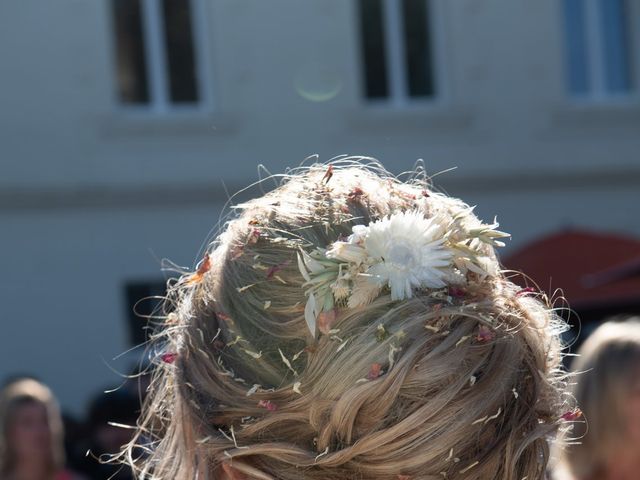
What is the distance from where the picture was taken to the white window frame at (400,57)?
10039 mm

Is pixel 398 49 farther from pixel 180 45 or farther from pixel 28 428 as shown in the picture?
pixel 28 428

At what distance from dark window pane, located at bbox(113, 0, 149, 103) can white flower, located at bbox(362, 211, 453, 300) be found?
27.7 feet

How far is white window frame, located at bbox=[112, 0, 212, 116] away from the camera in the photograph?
31.2 ft

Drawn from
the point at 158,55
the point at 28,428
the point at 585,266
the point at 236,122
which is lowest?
the point at 28,428

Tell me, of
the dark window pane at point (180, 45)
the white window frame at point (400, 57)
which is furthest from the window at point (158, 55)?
the white window frame at point (400, 57)

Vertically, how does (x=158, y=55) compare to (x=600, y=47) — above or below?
above

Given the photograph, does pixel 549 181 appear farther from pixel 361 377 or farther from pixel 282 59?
pixel 361 377

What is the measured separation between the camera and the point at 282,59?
9.40m

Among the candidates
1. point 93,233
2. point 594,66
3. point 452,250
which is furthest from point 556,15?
point 452,250

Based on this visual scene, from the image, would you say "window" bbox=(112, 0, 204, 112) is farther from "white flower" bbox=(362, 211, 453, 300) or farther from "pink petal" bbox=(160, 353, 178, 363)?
"white flower" bbox=(362, 211, 453, 300)

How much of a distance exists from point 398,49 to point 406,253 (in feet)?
29.6

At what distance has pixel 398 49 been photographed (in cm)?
1012

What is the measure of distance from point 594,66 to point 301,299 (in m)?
9.84

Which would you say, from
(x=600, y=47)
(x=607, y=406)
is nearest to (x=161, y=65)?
(x=600, y=47)
